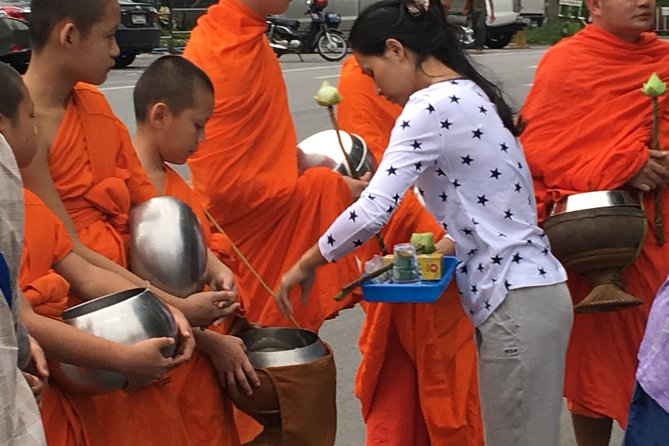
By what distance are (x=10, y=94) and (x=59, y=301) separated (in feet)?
1.56

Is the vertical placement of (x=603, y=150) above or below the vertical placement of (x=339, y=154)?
below

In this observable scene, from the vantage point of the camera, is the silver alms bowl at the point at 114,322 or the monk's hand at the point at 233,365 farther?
the monk's hand at the point at 233,365

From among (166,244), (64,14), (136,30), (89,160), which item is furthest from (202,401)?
(136,30)

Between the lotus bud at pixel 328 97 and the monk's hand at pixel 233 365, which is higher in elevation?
the lotus bud at pixel 328 97

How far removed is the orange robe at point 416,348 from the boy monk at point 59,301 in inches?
51.0

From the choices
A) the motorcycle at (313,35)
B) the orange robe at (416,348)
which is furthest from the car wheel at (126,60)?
the orange robe at (416,348)

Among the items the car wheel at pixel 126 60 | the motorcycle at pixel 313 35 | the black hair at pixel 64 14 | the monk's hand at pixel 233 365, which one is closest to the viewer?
the black hair at pixel 64 14

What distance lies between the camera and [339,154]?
3990 mm

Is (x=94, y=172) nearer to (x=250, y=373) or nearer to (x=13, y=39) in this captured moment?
(x=250, y=373)

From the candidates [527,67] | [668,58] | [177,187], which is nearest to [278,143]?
[177,187]

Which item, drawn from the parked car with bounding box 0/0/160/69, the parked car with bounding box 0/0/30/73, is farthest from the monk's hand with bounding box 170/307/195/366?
the parked car with bounding box 0/0/160/69

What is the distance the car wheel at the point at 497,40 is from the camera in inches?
985

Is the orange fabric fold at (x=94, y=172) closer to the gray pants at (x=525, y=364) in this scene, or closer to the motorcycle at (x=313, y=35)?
the gray pants at (x=525, y=364)

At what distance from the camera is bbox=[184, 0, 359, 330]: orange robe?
3.92 metres
